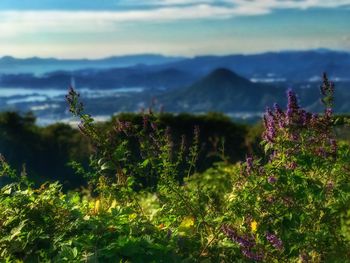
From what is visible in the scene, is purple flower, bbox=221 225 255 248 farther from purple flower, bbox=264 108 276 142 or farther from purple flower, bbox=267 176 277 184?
purple flower, bbox=264 108 276 142

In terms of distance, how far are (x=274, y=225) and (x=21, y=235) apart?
1893 mm

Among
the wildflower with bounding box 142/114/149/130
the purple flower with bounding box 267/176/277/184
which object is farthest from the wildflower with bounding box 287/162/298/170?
the wildflower with bounding box 142/114/149/130

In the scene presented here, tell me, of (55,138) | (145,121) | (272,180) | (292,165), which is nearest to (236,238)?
(272,180)

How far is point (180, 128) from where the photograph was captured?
124 ft

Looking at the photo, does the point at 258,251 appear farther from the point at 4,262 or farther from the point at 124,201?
the point at 4,262

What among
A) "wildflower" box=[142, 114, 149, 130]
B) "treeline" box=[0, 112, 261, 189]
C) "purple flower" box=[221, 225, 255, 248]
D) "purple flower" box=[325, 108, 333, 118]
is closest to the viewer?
"purple flower" box=[221, 225, 255, 248]

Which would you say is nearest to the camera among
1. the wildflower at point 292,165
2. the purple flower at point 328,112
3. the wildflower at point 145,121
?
the wildflower at point 292,165

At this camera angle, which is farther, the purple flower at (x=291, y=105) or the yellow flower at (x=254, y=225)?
the yellow flower at (x=254, y=225)

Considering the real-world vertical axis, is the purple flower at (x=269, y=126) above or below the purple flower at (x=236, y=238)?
above

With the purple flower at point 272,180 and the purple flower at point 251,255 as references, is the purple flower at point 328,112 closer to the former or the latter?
the purple flower at point 272,180

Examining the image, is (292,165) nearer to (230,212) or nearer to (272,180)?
(272,180)

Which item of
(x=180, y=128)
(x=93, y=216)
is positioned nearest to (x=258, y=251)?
(x=93, y=216)

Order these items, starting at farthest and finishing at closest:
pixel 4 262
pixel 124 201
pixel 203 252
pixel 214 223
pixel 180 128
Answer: pixel 180 128
pixel 124 201
pixel 214 223
pixel 203 252
pixel 4 262

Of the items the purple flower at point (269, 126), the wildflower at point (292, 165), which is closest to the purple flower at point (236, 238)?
the wildflower at point (292, 165)
